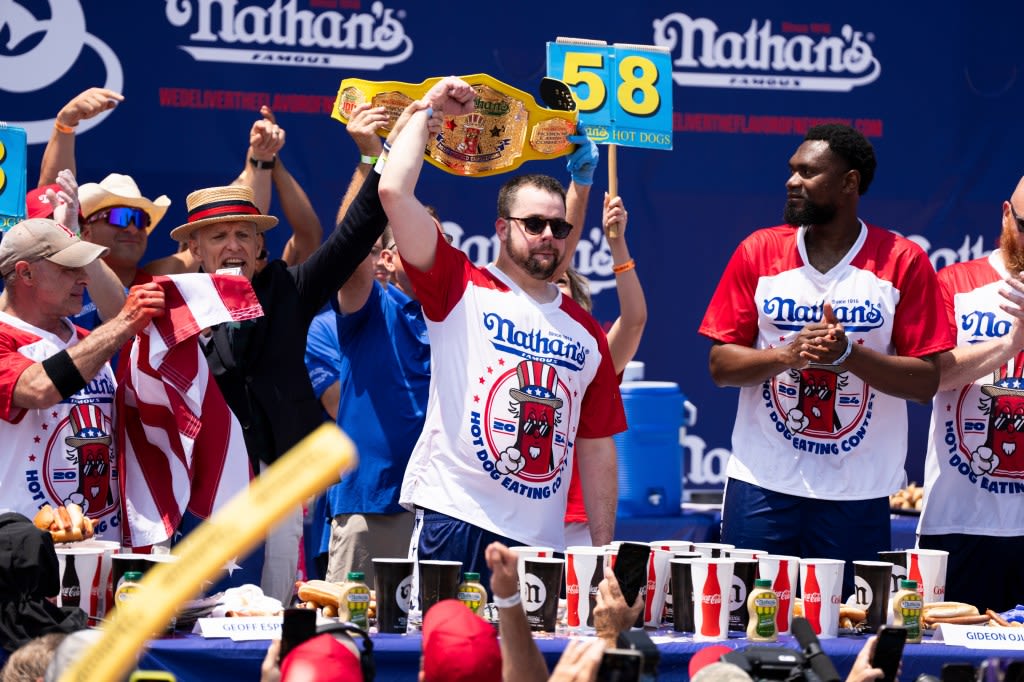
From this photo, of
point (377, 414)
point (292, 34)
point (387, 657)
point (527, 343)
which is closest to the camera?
point (387, 657)

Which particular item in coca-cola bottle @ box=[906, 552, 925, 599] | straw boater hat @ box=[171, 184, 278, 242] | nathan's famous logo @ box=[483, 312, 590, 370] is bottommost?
coca-cola bottle @ box=[906, 552, 925, 599]

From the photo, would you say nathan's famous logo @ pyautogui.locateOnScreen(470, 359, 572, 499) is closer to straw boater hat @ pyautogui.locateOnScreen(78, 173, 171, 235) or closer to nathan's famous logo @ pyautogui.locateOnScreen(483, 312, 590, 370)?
nathan's famous logo @ pyautogui.locateOnScreen(483, 312, 590, 370)

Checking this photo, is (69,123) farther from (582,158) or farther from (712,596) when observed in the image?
(712,596)

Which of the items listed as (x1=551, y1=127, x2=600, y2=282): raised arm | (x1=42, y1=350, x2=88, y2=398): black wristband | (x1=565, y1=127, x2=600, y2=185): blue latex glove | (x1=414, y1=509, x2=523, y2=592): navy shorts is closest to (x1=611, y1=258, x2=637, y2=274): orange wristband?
(x1=551, y1=127, x2=600, y2=282): raised arm

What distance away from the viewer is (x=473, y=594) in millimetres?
3572

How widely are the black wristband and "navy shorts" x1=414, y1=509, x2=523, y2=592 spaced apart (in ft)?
3.48

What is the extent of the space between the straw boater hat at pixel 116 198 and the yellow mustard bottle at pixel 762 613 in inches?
119

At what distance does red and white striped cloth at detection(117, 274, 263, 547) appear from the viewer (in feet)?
13.4

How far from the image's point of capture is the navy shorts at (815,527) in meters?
4.79

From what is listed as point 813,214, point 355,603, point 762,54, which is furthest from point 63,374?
point 762,54

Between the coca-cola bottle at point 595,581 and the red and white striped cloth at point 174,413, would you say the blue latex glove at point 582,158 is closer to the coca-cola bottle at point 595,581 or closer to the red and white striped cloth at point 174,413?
the red and white striped cloth at point 174,413

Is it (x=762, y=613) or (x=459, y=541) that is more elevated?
(x=459, y=541)

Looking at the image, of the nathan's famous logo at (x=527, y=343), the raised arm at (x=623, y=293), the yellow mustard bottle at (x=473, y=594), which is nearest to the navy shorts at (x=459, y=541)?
the nathan's famous logo at (x=527, y=343)

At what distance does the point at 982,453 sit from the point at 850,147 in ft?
3.61
